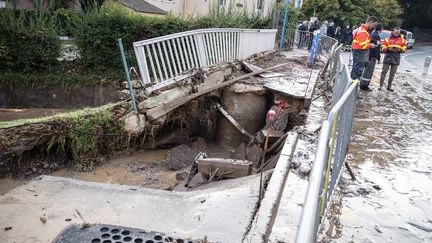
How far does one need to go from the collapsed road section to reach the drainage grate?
0.02 metres

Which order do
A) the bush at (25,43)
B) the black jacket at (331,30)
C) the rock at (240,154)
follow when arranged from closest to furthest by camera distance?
1. the rock at (240,154)
2. the bush at (25,43)
3. the black jacket at (331,30)

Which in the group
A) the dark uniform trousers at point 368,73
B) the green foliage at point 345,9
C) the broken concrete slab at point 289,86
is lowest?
the broken concrete slab at point 289,86

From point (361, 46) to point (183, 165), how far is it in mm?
5506

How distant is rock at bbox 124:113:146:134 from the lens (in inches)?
280

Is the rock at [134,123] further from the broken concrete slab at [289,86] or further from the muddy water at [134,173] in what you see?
the broken concrete slab at [289,86]

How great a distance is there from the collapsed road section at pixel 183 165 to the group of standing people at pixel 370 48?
1.39 meters

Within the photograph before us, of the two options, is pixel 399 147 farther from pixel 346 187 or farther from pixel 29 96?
pixel 29 96

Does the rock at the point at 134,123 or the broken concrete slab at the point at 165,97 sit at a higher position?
the broken concrete slab at the point at 165,97

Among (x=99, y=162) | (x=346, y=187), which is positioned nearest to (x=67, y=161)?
(x=99, y=162)

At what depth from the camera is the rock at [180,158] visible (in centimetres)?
744

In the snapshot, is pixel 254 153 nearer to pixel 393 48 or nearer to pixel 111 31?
pixel 393 48

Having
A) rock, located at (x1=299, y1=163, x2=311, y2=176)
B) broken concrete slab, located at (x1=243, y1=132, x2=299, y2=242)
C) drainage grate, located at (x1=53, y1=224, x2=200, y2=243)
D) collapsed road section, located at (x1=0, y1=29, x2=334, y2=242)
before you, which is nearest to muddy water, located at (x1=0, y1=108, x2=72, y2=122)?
collapsed road section, located at (x1=0, y1=29, x2=334, y2=242)

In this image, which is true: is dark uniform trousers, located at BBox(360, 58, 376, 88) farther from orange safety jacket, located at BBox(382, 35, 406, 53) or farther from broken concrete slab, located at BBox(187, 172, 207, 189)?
broken concrete slab, located at BBox(187, 172, 207, 189)

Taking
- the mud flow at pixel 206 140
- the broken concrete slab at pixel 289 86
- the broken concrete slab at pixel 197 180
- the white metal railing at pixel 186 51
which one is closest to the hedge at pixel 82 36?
the white metal railing at pixel 186 51
